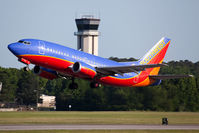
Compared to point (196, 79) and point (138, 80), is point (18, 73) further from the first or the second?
point (138, 80)

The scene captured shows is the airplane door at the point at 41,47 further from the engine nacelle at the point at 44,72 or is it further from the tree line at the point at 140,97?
the tree line at the point at 140,97

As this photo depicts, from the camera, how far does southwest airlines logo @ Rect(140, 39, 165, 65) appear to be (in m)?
78.3

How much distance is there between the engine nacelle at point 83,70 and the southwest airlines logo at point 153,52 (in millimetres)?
14600

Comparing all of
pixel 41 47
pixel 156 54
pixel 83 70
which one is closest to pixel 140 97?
pixel 156 54

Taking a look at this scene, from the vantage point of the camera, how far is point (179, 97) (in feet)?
301

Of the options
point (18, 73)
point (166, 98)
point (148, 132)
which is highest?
point (18, 73)

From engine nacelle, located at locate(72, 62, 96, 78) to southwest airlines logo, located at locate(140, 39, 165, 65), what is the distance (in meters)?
14.6

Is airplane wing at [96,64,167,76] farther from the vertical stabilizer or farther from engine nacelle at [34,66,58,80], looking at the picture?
the vertical stabilizer

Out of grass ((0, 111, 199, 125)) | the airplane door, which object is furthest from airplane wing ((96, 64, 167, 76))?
grass ((0, 111, 199, 125))

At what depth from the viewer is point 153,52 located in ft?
261

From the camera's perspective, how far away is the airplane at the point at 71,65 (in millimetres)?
60938

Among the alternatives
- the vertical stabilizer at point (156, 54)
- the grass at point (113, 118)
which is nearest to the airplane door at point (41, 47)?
the vertical stabilizer at point (156, 54)

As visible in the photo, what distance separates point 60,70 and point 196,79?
48446mm

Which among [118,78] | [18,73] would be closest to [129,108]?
[118,78]
